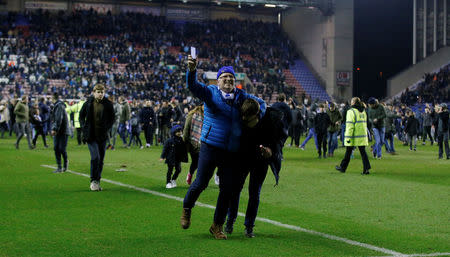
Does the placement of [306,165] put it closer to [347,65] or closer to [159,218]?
[159,218]

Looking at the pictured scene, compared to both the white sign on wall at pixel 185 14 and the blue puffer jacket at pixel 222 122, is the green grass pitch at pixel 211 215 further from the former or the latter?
the white sign on wall at pixel 185 14

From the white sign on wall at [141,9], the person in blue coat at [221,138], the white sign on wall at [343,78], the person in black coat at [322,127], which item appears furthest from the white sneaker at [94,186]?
the white sign on wall at [141,9]

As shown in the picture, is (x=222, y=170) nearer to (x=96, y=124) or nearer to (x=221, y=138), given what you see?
(x=221, y=138)

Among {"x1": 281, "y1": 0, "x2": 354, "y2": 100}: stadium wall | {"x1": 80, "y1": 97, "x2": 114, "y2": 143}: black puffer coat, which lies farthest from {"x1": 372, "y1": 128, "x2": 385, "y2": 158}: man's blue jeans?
{"x1": 281, "y1": 0, "x2": 354, "y2": 100}: stadium wall

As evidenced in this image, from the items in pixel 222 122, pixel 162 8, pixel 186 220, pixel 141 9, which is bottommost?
pixel 186 220

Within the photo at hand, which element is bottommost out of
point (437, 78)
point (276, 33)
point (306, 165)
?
point (306, 165)

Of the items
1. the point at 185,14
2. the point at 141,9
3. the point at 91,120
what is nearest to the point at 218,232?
the point at 91,120

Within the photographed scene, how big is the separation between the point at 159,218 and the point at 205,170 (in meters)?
1.87

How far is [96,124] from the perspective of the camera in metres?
12.5

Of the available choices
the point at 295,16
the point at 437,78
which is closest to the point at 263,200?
the point at 437,78

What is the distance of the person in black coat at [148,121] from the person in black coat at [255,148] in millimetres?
20080

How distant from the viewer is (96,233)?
7.93 meters

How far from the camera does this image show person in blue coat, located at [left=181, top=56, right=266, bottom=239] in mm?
7479

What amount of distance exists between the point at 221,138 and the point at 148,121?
68.3ft
